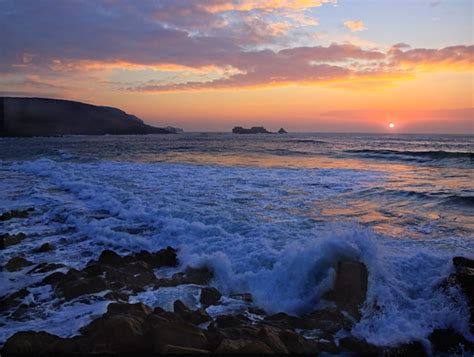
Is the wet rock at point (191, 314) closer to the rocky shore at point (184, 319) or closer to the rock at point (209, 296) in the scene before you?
the rocky shore at point (184, 319)

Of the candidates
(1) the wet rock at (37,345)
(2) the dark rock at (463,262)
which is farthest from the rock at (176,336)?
(2) the dark rock at (463,262)

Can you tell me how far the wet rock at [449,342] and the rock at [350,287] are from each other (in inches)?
37.6

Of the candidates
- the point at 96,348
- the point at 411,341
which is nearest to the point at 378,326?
the point at 411,341

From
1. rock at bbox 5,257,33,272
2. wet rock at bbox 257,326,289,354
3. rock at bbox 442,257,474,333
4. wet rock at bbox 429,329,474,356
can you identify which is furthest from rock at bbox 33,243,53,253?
rock at bbox 442,257,474,333

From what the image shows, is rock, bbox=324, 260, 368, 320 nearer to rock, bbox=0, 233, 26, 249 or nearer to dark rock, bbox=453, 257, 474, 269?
dark rock, bbox=453, 257, 474, 269

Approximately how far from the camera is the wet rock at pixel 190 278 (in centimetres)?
605

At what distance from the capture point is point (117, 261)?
22.5ft

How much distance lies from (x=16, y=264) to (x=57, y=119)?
475 feet

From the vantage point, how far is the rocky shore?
153 inches

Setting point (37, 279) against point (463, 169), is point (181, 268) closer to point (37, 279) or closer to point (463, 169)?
point (37, 279)

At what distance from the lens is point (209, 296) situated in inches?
217

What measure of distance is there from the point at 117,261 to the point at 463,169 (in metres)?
23.3

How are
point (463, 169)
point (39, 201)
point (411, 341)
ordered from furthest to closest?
point (463, 169) < point (39, 201) < point (411, 341)

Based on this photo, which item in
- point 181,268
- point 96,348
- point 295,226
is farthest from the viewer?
point 295,226
